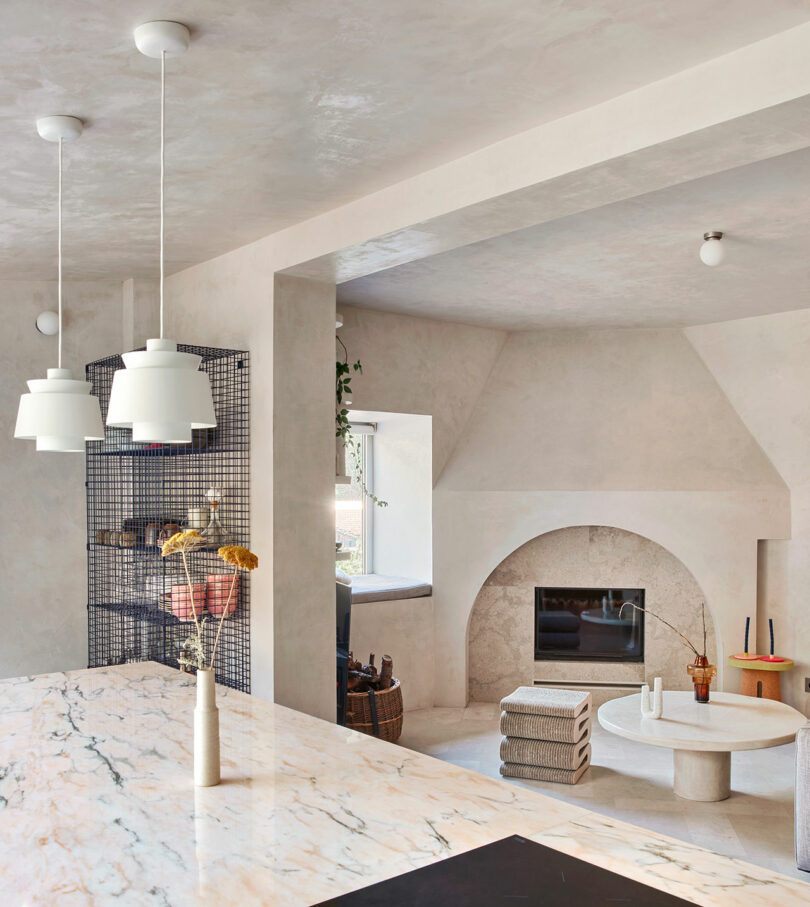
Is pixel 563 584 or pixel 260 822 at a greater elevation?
pixel 260 822

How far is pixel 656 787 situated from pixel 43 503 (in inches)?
137

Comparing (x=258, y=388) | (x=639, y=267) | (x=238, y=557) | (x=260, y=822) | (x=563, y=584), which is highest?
(x=639, y=267)

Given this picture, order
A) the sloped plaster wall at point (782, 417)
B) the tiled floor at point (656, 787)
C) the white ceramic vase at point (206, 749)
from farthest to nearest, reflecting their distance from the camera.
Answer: the sloped plaster wall at point (782, 417) < the tiled floor at point (656, 787) < the white ceramic vase at point (206, 749)

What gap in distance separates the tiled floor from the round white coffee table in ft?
0.34

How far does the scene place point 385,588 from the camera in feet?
18.8

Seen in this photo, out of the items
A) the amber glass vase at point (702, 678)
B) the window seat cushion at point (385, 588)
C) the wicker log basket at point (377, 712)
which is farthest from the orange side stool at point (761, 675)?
the wicker log basket at point (377, 712)

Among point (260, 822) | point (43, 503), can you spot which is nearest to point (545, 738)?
point (43, 503)

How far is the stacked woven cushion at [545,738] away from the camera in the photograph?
4547 mm

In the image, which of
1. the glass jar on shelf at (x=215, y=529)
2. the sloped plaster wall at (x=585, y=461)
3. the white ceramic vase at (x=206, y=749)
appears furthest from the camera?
the sloped plaster wall at (x=585, y=461)

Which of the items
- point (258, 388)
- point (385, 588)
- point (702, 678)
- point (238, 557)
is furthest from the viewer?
point (385, 588)

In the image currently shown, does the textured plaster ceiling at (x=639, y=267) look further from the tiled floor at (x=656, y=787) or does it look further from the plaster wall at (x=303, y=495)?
the tiled floor at (x=656, y=787)

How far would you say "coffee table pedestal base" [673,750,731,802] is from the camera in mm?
4336

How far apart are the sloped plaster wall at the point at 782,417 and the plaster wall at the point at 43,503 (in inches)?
151

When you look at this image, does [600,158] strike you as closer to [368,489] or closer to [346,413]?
[346,413]
